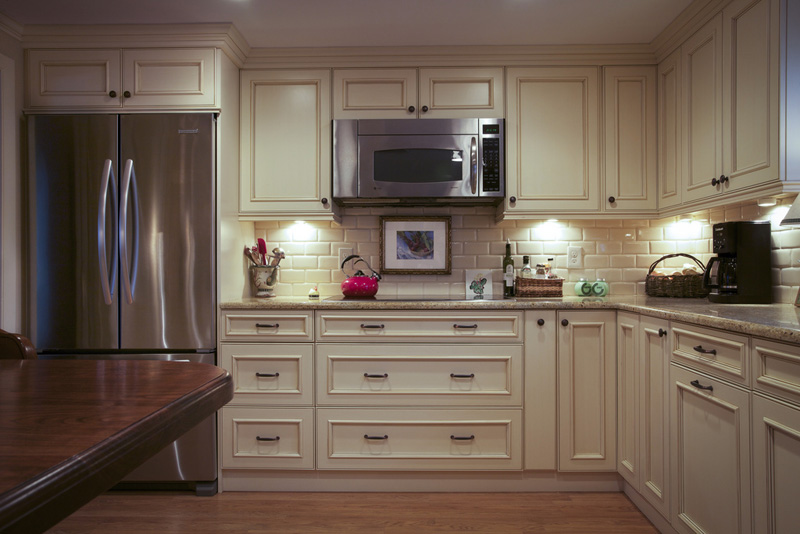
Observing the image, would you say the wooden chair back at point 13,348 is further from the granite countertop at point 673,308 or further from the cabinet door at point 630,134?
the cabinet door at point 630,134

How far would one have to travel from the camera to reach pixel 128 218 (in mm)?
2428

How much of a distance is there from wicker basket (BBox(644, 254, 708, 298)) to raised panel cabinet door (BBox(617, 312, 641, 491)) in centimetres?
49

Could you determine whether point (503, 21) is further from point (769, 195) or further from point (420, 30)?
point (769, 195)

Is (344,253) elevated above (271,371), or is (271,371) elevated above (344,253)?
(344,253)

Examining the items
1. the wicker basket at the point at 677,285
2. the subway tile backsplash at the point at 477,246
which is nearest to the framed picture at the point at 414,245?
the subway tile backsplash at the point at 477,246

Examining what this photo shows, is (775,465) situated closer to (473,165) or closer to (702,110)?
(702,110)

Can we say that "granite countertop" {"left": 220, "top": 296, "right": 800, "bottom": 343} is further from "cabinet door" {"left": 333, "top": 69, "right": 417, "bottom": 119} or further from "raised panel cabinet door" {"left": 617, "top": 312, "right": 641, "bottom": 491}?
"cabinet door" {"left": 333, "top": 69, "right": 417, "bottom": 119}

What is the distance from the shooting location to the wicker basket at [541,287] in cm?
284

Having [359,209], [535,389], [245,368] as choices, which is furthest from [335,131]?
[535,389]

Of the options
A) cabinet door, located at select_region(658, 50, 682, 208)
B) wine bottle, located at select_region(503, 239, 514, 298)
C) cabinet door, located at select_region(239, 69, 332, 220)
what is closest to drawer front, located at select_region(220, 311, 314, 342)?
cabinet door, located at select_region(239, 69, 332, 220)

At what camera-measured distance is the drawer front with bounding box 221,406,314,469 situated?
243cm

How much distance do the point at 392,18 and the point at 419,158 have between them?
72cm

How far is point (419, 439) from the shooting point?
2.42 m

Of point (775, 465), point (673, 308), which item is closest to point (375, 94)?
point (673, 308)
